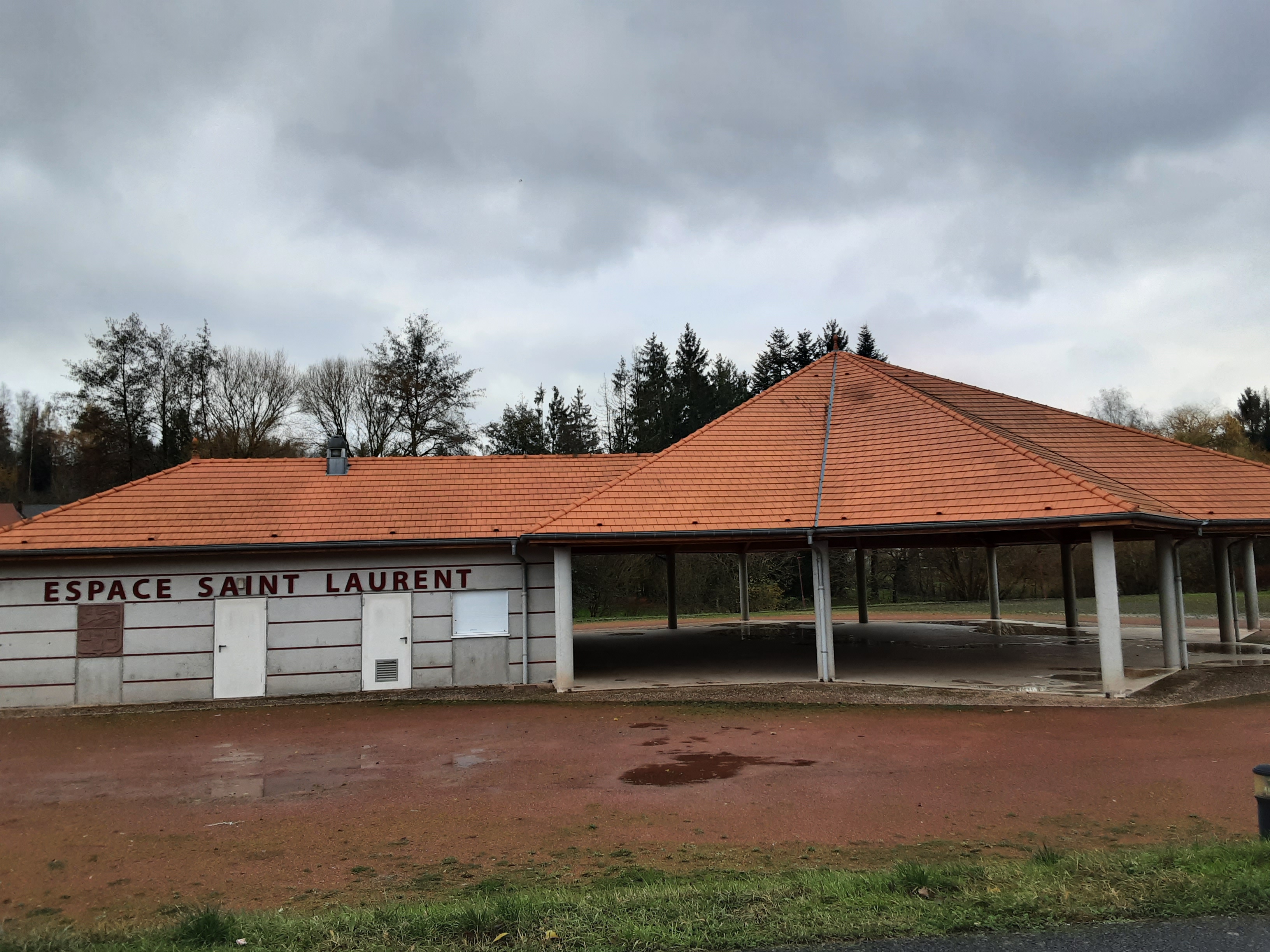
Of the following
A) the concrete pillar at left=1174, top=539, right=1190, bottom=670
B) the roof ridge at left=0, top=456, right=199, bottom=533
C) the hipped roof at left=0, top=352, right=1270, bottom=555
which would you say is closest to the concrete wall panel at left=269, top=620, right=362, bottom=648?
the hipped roof at left=0, top=352, right=1270, bottom=555

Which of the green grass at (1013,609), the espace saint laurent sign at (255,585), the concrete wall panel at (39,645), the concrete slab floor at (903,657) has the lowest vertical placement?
the green grass at (1013,609)

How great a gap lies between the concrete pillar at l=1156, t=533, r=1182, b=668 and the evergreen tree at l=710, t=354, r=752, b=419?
3275 cm

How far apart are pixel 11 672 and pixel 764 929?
51.3 ft

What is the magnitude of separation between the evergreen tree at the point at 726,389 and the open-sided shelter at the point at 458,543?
103 ft

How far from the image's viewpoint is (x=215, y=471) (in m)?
18.9

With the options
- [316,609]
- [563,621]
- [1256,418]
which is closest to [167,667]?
[316,609]

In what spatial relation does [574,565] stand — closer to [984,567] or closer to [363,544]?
[984,567]

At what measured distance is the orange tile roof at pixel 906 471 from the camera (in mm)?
14289

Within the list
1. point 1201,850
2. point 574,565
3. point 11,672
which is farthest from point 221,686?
point 574,565

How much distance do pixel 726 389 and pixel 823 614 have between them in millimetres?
36237

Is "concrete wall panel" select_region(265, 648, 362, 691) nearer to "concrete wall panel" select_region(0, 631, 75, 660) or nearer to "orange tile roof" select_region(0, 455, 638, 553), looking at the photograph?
"orange tile roof" select_region(0, 455, 638, 553)

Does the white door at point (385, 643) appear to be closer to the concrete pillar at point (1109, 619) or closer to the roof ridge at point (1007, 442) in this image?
the roof ridge at point (1007, 442)

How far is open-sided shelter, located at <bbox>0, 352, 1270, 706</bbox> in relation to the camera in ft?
49.3

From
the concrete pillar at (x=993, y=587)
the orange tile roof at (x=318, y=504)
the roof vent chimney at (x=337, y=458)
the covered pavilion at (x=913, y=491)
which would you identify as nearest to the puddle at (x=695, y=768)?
the covered pavilion at (x=913, y=491)
